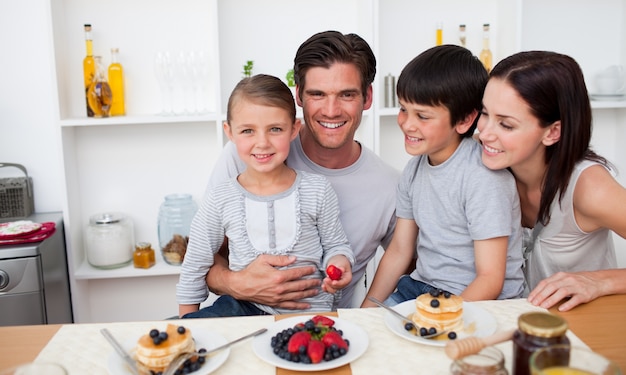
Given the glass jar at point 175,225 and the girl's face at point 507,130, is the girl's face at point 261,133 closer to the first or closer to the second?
the girl's face at point 507,130

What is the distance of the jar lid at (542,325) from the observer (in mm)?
875

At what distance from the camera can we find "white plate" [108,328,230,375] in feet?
3.53

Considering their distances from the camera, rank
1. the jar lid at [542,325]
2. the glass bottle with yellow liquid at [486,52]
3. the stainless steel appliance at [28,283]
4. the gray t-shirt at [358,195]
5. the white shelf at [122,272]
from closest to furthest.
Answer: the jar lid at [542,325] < the gray t-shirt at [358,195] < the stainless steel appliance at [28,283] < the white shelf at [122,272] < the glass bottle with yellow liquid at [486,52]

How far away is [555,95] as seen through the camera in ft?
5.16

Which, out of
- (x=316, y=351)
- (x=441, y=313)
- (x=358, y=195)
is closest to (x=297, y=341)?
(x=316, y=351)

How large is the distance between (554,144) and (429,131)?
0.34m

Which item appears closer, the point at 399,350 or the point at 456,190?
the point at 399,350

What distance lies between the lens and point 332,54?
1.97m

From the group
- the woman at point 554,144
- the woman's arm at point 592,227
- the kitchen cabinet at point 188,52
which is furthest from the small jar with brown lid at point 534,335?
the kitchen cabinet at point 188,52

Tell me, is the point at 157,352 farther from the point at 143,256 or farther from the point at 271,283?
the point at 143,256

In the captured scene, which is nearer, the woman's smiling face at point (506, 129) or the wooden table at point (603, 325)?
the wooden table at point (603, 325)

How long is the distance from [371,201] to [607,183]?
787 millimetres

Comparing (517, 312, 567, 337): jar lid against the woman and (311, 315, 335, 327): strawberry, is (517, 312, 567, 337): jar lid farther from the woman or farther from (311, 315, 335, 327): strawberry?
the woman

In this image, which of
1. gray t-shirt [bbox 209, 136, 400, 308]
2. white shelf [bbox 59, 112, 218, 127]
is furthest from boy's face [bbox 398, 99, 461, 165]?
white shelf [bbox 59, 112, 218, 127]
